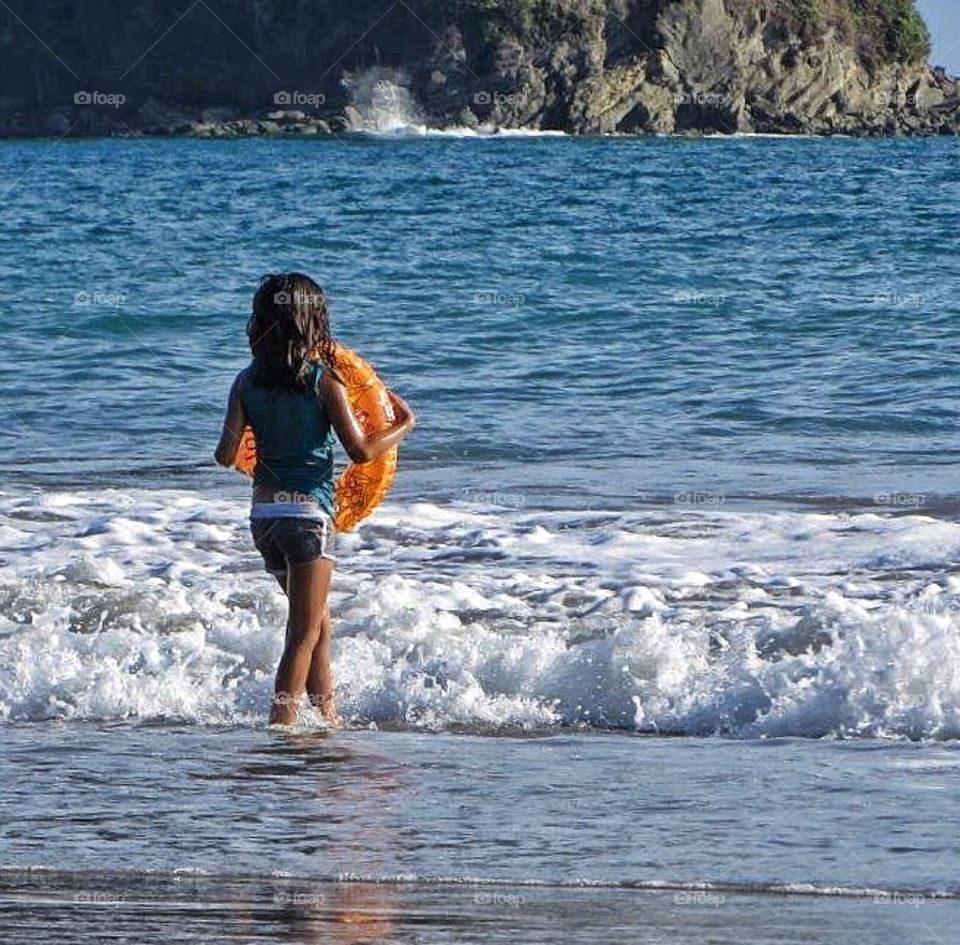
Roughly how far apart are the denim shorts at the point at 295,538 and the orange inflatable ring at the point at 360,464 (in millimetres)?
205

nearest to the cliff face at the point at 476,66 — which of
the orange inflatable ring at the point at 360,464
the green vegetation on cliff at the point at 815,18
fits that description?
the green vegetation on cliff at the point at 815,18

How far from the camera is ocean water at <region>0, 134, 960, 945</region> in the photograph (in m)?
4.73

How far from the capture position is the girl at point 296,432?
6.01 metres

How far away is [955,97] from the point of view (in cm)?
11400

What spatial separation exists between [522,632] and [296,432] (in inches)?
80.0

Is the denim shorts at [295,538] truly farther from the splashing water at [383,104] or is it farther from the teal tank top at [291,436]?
the splashing water at [383,104]

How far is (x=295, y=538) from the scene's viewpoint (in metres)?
6.20

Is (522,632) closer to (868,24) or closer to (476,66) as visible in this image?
(476,66)

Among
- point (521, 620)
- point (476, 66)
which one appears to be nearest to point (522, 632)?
point (521, 620)

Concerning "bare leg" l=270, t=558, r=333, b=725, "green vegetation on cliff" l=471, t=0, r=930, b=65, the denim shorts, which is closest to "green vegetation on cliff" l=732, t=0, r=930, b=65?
"green vegetation on cliff" l=471, t=0, r=930, b=65

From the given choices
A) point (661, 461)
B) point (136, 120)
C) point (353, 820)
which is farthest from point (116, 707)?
point (136, 120)

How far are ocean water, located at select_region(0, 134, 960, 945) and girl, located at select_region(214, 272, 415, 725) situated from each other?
0.58m

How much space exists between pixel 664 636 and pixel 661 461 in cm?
460

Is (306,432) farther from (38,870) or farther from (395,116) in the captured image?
(395,116)
